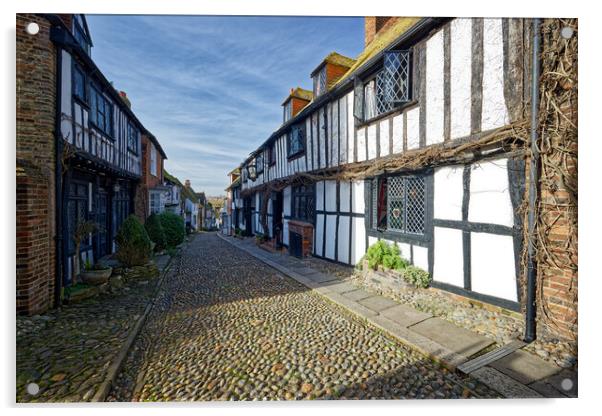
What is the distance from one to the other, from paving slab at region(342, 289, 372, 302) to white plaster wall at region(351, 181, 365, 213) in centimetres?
223

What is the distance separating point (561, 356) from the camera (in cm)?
278

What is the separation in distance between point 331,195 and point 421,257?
353 cm

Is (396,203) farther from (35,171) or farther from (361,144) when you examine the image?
(35,171)

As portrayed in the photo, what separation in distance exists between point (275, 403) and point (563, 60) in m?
4.57

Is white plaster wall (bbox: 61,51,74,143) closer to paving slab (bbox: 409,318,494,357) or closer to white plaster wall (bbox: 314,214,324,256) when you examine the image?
white plaster wall (bbox: 314,214,324,256)

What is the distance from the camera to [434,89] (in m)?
4.83

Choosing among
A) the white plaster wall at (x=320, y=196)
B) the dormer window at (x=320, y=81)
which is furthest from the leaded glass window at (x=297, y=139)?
the white plaster wall at (x=320, y=196)

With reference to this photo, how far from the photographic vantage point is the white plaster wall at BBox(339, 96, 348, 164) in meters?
7.30

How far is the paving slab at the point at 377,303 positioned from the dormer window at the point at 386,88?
3.86 meters

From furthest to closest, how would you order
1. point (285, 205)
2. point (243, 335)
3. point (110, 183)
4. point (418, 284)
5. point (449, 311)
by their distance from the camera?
point (285, 205), point (110, 183), point (418, 284), point (449, 311), point (243, 335)

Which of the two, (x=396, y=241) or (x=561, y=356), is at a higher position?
(x=396, y=241)

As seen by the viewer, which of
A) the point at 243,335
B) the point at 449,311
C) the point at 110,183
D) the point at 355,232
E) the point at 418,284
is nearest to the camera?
the point at 243,335

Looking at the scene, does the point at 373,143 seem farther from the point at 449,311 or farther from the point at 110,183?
the point at 110,183

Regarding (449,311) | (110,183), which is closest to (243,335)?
(449,311)
